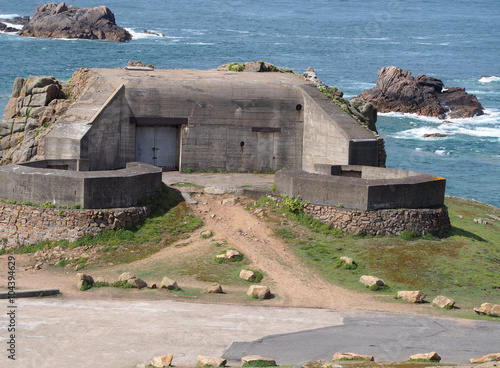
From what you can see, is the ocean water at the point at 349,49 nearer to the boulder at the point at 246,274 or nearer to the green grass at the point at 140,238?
the green grass at the point at 140,238

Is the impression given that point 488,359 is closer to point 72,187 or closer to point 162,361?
point 162,361

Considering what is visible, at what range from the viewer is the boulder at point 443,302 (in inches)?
789

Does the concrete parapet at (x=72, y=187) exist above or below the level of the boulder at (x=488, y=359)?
above

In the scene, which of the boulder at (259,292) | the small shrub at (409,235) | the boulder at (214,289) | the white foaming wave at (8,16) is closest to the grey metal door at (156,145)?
the small shrub at (409,235)

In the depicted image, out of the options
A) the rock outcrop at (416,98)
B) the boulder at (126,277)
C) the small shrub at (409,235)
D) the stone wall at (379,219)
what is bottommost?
the boulder at (126,277)

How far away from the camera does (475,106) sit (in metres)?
73.5

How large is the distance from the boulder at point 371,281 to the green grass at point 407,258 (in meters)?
0.15

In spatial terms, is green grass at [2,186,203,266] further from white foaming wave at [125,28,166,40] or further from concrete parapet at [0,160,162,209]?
white foaming wave at [125,28,166,40]

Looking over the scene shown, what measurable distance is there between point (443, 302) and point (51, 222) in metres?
11.0

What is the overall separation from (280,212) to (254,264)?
3077mm

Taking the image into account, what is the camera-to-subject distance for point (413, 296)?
20.4 meters

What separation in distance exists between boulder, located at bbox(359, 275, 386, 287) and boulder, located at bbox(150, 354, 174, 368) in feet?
23.4

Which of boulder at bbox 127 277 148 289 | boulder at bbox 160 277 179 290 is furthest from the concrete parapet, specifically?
boulder at bbox 160 277 179 290

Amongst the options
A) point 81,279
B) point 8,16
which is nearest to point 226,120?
point 81,279
